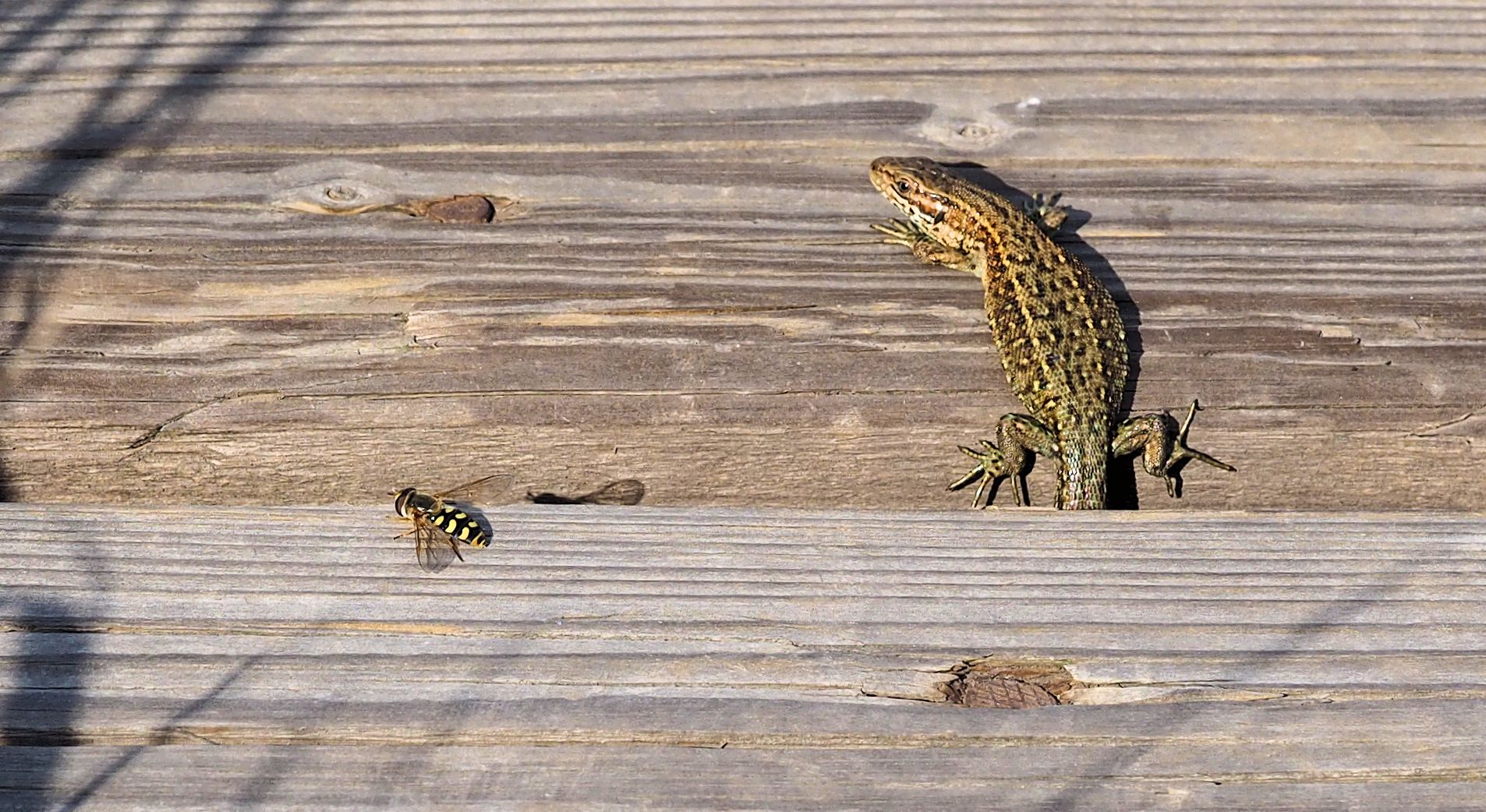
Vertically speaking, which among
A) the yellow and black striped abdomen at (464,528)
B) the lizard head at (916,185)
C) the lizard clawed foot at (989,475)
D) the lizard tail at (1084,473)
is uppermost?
the lizard head at (916,185)

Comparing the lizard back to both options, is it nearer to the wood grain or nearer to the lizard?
the lizard

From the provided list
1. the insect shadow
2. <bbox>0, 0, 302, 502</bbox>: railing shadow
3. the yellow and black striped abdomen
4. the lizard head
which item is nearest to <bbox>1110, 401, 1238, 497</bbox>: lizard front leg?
the lizard head

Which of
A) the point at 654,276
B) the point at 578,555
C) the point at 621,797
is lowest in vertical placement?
the point at 621,797

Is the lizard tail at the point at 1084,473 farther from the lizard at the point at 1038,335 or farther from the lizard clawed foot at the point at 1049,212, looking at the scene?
the lizard clawed foot at the point at 1049,212

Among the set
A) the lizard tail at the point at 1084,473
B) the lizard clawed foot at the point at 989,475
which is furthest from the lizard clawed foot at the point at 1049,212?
the lizard clawed foot at the point at 989,475

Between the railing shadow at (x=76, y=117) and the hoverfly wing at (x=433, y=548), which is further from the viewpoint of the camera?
the railing shadow at (x=76, y=117)

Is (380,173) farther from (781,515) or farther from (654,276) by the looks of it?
(781,515)

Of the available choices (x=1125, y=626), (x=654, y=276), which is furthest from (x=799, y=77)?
(x=1125, y=626)
